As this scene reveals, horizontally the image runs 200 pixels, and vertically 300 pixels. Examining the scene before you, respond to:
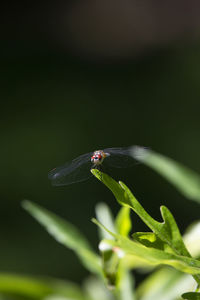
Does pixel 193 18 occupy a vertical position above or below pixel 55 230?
above

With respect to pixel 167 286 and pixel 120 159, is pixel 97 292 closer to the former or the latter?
pixel 167 286

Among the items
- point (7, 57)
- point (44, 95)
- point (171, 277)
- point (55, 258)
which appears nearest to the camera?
point (171, 277)

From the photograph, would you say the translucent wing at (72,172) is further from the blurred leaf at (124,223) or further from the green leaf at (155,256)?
the green leaf at (155,256)

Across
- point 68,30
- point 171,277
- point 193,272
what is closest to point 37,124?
point 68,30

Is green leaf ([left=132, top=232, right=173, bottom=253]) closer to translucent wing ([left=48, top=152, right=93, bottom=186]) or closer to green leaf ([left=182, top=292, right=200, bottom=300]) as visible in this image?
green leaf ([left=182, top=292, right=200, bottom=300])

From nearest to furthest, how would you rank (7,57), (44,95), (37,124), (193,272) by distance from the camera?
(193,272), (37,124), (44,95), (7,57)

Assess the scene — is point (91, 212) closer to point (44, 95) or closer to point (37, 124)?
point (37, 124)
